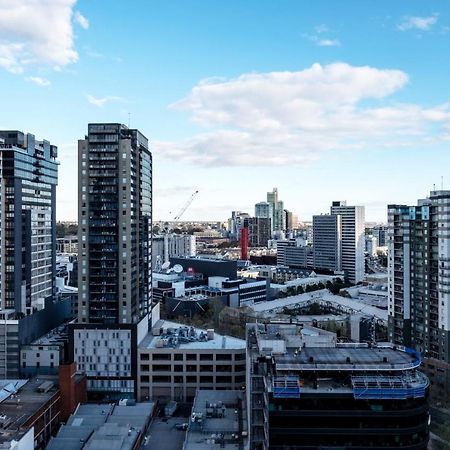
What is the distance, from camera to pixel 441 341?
4269 centimetres

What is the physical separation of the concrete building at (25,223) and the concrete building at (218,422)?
19693mm

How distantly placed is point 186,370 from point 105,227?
1251 centimetres

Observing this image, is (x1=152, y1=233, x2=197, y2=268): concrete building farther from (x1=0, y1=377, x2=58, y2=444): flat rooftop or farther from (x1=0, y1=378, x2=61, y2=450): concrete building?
(x1=0, y1=378, x2=61, y2=450): concrete building

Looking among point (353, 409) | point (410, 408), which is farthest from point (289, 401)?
point (410, 408)

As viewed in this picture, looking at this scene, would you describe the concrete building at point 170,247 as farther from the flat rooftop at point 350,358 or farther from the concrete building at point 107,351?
the flat rooftop at point 350,358

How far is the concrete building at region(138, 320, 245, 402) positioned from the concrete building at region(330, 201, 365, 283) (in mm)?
61364

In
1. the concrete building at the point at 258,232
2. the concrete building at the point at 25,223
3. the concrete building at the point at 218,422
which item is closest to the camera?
the concrete building at the point at 218,422

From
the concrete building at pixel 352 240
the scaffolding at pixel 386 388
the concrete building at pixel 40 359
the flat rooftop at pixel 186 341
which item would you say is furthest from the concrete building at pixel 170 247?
the scaffolding at pixel 386 388

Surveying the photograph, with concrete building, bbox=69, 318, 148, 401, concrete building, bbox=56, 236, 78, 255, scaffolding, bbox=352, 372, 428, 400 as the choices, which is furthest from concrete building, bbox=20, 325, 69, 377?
concrete building, bbox=56, 236, 78, 255

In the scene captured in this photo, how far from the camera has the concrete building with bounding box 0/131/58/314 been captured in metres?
46.6

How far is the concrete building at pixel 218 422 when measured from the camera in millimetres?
29141

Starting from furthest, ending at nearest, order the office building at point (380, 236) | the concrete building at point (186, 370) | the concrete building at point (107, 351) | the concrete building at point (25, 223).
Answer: the office building at point (380, 236), the concrete building at point (25, 223), the concrete building at point (107, 351), the concrete building at point (186, 370)

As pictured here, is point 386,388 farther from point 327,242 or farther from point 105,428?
point 327,242

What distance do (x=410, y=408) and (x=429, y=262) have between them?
74.3 feet
